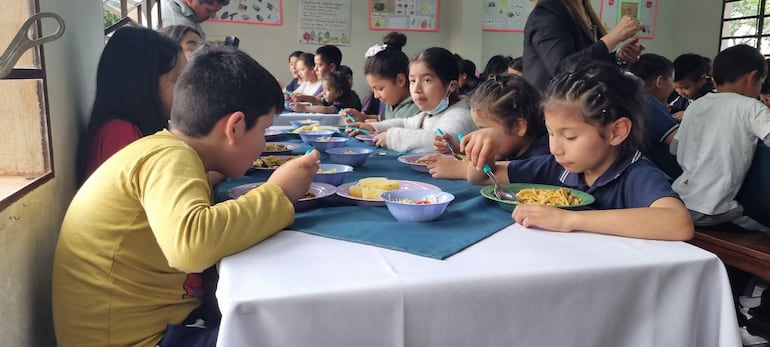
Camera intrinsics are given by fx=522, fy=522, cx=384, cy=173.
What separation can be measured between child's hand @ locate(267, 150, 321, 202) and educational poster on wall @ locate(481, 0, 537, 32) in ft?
19.1

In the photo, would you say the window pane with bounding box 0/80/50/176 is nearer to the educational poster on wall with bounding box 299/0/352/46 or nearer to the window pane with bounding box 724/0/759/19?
the educational poster on wall with bounding box 299/0/352/46

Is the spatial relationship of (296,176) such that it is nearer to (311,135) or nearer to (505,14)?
(311,135)

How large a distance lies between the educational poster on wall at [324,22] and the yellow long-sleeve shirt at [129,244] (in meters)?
5.23

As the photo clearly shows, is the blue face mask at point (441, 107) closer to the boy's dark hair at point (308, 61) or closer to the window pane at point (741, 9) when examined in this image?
the boy's dark hair at point (308, 61)

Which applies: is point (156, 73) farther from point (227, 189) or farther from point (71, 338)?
point (71, 338)

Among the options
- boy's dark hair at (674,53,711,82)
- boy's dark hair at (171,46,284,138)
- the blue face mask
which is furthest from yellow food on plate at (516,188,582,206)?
boy's dark hair at (674,53,711,82)

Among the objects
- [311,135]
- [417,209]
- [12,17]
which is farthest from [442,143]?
[12,17]

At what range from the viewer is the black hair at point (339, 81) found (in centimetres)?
407

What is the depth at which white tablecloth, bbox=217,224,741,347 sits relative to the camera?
0.63 meters

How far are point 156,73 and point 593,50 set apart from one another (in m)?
1.53

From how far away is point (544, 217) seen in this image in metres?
0.90

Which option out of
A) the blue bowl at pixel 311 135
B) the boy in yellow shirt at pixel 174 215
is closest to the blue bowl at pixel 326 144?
the blue bowl at pixel 311 135

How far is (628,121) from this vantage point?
1.14m

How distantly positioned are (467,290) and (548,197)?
481 mm
